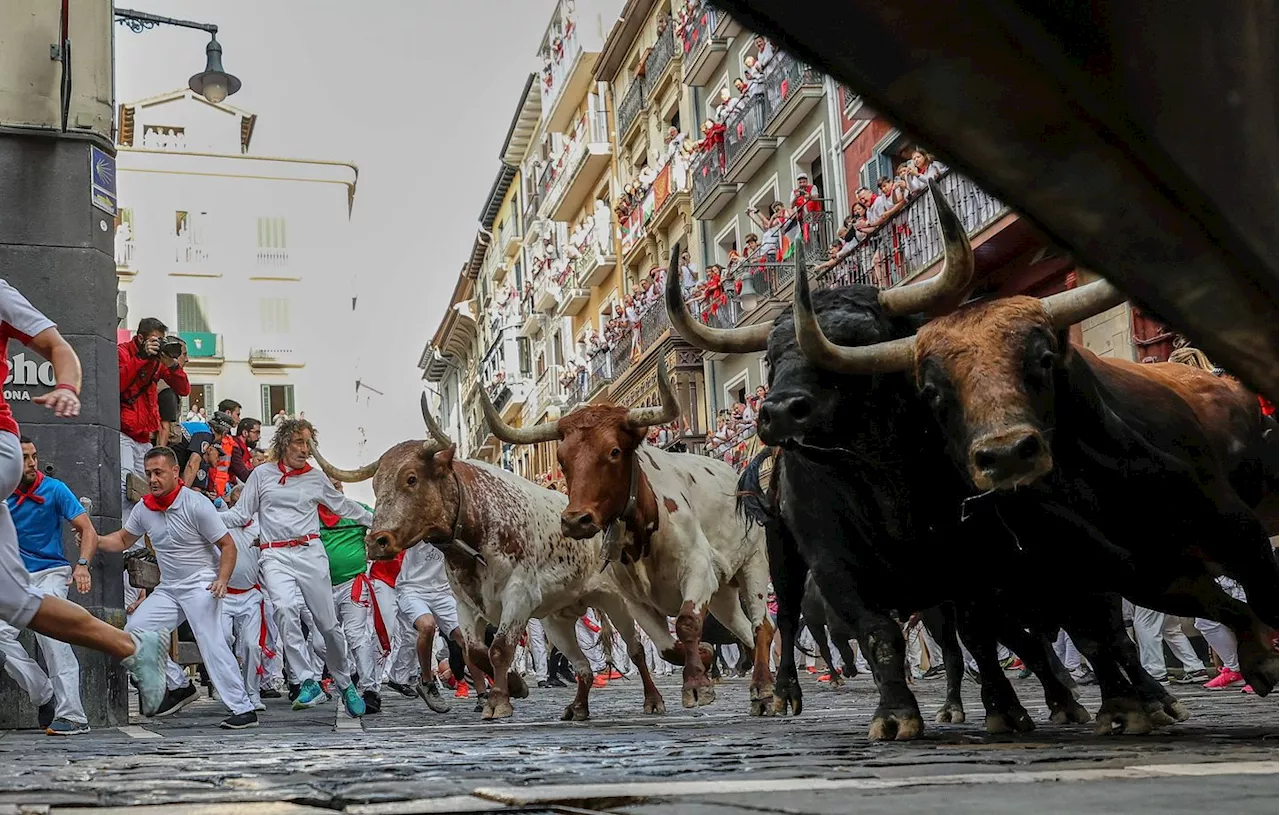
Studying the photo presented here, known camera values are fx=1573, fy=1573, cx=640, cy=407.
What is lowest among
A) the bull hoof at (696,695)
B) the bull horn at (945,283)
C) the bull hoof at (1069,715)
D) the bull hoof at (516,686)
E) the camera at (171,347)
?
the bull hoof at (1069,715)

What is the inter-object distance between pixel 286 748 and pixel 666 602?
15.4 ft

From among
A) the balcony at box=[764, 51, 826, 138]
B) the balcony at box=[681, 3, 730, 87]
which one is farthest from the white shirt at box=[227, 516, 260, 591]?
the balcony at box=[681, 3, 730, 87]

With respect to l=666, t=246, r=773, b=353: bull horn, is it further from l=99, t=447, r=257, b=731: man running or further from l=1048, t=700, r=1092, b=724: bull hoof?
l=99, t=447, r=257, b=731: man running

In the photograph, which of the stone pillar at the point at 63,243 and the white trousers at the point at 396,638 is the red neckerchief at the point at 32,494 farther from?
the white trousers at the point at 396,638

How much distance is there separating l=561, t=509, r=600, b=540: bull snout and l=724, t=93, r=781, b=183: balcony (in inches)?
1018

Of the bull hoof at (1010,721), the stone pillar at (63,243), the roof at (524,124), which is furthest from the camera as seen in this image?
the roof at (524,124)

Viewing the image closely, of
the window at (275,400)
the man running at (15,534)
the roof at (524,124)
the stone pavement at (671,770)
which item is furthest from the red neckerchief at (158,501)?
the window at (275,400)

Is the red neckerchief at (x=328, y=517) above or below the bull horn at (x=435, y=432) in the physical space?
below

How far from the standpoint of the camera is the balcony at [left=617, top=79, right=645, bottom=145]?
1829 inches

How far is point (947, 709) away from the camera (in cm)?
797

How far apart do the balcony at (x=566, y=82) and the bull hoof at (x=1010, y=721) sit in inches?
1860

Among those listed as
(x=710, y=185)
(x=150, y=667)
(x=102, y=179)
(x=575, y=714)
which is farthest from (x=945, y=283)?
(x=710, y=185)

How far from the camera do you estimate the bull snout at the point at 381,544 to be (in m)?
11.0

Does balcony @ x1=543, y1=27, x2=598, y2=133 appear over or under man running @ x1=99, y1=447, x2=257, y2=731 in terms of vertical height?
over
